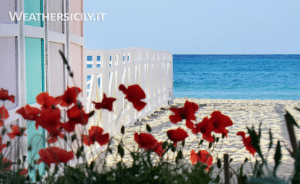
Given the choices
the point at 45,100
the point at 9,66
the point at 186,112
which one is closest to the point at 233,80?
the point at 9,66

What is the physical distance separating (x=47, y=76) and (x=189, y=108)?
188 cm

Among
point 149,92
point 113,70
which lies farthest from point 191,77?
point 113,70

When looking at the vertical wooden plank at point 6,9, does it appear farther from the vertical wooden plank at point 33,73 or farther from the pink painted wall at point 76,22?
the pink painted wall at point 76,22

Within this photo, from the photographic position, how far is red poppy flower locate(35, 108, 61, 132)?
1.12 meters

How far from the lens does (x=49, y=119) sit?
113cm

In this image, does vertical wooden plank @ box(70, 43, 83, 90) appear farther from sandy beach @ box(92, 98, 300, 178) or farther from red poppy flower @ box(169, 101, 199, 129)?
red poppy flower @ box(169, 101, 199, 129)

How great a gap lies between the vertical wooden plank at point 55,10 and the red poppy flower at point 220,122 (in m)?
2.06

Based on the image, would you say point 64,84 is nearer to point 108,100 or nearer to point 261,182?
point 108,100

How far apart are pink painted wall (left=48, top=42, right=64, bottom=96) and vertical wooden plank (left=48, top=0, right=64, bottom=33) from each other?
0.47ft

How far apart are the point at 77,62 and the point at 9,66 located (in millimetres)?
1562

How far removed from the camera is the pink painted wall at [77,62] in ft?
11.7

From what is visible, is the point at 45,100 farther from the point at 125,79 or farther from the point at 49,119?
the point at 125,79

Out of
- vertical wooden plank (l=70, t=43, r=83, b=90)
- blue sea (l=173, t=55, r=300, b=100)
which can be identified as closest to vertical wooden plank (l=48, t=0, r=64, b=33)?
vertical wooden plank (l=70, t=43, r=83, b=90)

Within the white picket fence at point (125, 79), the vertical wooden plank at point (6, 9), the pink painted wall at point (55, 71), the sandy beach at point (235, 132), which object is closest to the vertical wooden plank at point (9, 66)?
the vertical wooden plank at point (6, 9)
